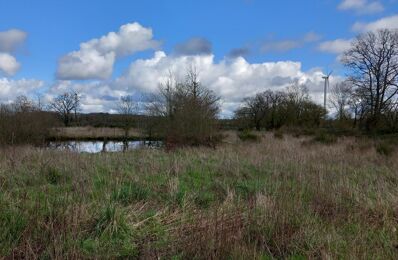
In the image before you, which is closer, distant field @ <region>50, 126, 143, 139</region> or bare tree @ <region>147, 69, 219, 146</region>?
bare tree @ <region>147, 69, 219, 146</region>

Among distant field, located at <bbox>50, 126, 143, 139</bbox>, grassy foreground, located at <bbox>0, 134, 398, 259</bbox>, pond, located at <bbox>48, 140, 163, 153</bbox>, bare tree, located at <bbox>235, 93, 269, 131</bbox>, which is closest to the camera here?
grassy foreground, located at <bbox>0, 134, 398, 259</bbox>

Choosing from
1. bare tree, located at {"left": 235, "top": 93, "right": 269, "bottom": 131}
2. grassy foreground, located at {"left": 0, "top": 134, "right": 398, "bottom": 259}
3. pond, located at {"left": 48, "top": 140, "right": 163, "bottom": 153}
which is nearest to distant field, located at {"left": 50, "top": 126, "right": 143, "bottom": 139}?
pond, located at {"left": 48, "top": 140, "right": 163, "bottom": 153}

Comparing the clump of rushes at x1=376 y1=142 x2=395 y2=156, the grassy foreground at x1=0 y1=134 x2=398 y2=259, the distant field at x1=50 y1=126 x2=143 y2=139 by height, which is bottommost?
the distant field at x1=50 y1=126 x2=143 y2=139

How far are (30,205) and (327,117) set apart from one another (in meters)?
62.6

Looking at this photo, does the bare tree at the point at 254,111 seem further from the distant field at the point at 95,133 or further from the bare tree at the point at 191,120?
the bare tree at the point at 191,120

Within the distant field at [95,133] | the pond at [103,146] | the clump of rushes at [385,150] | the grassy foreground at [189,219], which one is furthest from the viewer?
the distant field at [95,133]

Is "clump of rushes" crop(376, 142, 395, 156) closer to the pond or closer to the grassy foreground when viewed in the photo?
the grassy foreground

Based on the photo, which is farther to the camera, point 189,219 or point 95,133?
point 95,133

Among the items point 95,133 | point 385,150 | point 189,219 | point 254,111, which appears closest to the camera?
point 189,219

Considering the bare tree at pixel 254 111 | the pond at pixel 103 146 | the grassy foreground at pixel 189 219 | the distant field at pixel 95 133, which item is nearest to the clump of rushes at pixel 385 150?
the grassy foreground at pixel 189 219

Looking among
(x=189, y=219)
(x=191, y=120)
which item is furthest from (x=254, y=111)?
(x=189, y=219)

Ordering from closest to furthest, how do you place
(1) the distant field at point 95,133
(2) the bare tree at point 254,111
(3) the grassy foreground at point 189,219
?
(3) the grassy foreground at point 189,219 < (1) the distant field at point 95,133 < (2) the bare tree at point 254,111

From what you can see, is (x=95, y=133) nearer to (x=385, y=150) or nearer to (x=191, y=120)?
(x=191, y=120)

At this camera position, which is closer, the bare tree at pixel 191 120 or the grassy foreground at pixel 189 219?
the grassy foreground at pixel 189 219
